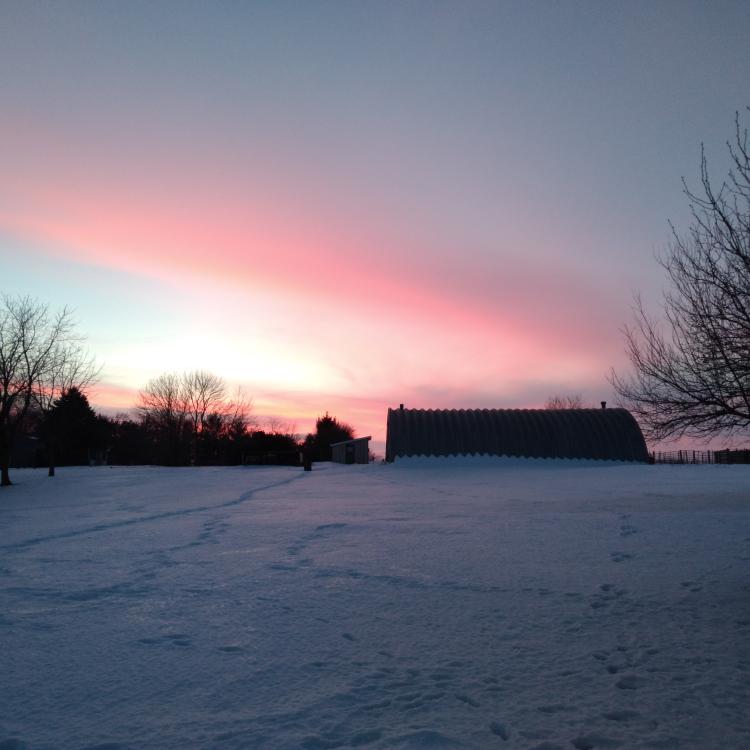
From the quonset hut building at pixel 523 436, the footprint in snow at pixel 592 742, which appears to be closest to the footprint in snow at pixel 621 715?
the footprint in snow at pixel 592 742

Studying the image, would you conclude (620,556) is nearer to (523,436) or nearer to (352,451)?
(523,436)

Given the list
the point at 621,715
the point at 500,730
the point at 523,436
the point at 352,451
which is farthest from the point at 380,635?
the point at 352,451

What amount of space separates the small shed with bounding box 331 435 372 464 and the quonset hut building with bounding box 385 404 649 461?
1159cm

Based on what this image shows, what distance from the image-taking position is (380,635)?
16.8 ft

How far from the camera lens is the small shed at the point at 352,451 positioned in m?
45.9

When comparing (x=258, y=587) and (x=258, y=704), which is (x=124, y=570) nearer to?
(x=258, y=587)

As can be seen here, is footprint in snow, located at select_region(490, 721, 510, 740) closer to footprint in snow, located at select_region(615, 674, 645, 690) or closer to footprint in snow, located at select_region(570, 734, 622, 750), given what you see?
footprint in snow, located at select_region(570, 734, 622, 750)

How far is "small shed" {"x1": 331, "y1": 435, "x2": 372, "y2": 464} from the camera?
45875mm

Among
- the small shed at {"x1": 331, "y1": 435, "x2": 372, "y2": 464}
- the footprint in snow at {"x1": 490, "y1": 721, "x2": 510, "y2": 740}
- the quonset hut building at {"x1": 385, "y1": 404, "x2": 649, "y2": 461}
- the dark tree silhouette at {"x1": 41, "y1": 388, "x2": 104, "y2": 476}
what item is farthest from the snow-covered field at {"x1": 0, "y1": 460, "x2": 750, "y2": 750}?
the dark tree silhouette at {"x1": 41, "y1": 388, "x2": 104, "y2": 476}

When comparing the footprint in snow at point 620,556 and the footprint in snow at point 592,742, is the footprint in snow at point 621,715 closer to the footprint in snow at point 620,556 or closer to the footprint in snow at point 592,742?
the footprint in snow at point 592,742

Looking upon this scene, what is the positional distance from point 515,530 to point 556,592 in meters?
4.14

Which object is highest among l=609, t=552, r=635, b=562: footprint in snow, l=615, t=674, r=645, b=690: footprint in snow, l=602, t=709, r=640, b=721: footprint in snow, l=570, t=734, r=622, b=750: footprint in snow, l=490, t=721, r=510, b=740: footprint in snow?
l=609, t=552, r=635, b=562: footprint in snow

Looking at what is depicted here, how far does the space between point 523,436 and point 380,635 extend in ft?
95.7

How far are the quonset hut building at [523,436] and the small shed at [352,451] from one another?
11585mm
